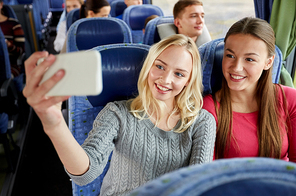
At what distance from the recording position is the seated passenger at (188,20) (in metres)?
2.35

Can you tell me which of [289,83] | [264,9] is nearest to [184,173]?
[289,83]

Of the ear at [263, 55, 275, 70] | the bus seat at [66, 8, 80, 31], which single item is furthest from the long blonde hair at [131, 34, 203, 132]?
the bus seat at [66, 8, 80, 31]

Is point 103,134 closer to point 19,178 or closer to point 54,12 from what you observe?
point 19,178

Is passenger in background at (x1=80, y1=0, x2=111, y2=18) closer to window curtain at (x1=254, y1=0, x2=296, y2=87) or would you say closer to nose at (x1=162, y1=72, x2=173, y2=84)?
window curtain at (x1=254, y1=0, x2=296, y2=87)

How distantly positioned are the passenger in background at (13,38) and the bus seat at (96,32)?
4.29ft

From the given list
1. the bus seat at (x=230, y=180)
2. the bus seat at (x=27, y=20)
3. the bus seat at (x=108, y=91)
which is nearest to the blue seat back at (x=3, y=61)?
the bus seat at (x=108, y=91)

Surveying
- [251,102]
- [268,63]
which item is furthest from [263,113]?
[268,63]

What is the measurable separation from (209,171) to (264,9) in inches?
73.3

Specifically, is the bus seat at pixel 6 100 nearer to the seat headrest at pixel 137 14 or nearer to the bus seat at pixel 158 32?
the bus seat at pixel 158 32

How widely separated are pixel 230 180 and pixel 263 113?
3.60 ft

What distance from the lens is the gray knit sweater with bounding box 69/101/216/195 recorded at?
1098 millimetres

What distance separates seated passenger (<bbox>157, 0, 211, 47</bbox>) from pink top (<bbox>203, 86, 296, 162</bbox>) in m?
1.20

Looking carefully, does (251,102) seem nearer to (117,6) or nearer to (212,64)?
(212,64)

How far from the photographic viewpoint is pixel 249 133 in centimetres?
131
